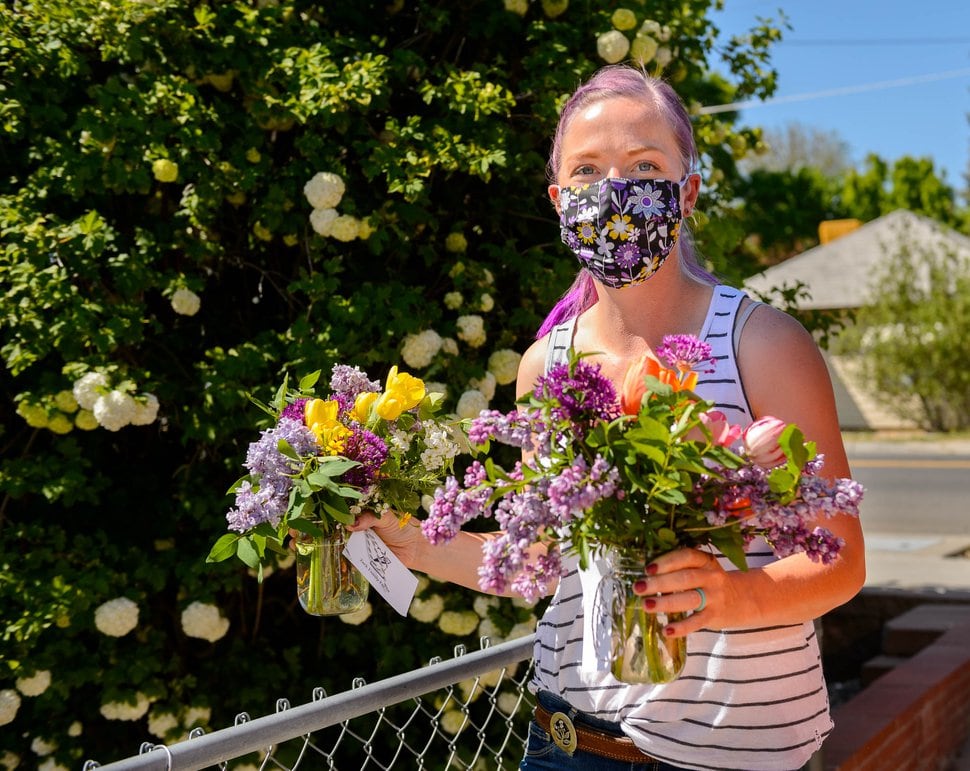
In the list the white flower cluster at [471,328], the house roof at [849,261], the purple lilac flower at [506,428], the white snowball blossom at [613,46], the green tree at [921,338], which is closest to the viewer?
the purple lilac flower at [506,428]

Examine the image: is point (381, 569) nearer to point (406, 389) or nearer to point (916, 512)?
point (406, 389)

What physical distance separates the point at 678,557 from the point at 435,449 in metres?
0.61

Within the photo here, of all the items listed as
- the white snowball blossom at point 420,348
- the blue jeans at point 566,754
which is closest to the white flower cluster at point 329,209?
the white snowball blossom at point 420,348

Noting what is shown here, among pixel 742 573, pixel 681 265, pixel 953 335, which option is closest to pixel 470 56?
pixel 681 265

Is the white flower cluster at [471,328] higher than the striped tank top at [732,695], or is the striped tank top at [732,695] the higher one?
the white flower cluster at [471,328]

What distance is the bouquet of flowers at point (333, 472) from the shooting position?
180cm

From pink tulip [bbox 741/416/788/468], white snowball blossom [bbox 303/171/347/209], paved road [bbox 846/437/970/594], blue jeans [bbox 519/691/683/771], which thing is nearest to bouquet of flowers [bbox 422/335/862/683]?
pink tulip [bbox 741/416/788/468]

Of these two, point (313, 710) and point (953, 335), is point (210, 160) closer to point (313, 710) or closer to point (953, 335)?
point (313, 710)

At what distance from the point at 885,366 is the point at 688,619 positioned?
20.6 metres

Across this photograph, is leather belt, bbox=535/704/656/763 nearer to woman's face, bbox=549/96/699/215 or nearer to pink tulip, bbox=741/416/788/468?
pink tulip, bbox=741/416/788/468

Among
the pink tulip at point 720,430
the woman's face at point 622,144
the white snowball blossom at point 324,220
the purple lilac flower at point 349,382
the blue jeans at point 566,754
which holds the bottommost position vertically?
the blue jeans at point 566,754

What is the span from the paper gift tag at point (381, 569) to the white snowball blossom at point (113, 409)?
1464 mm

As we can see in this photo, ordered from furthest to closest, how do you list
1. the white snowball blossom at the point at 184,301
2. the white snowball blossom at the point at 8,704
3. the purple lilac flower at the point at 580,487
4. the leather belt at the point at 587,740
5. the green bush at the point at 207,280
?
the white snowball blossom at the point at 184,301
the green bush at the point at 207,280
the white snowball blossom at the point at 8,704
the leather belt at the point at 587,740
the purple lilac flower at the point at 580,487

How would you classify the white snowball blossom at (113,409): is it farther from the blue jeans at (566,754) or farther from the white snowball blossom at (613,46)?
the white snowball blossom at (613,46)
